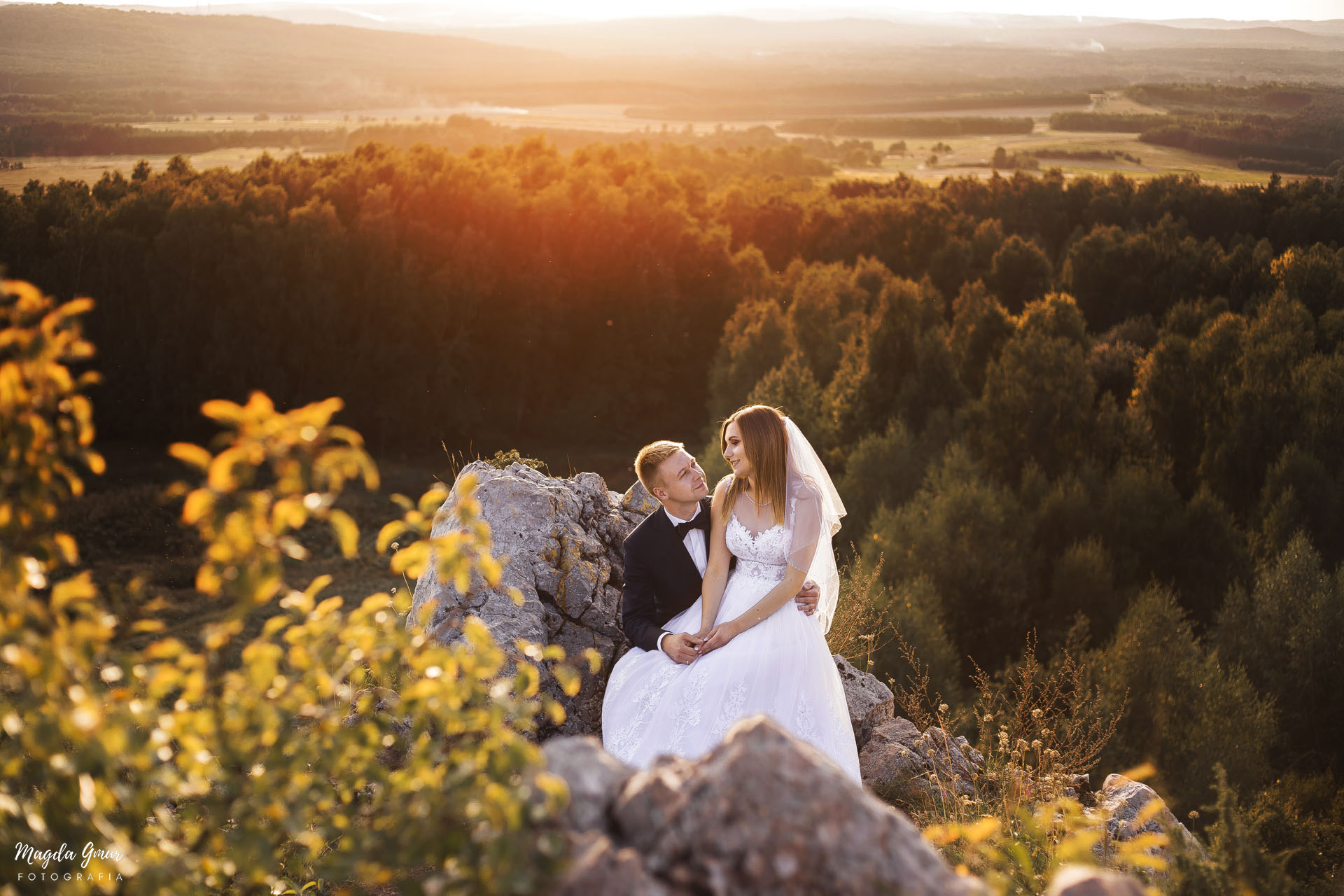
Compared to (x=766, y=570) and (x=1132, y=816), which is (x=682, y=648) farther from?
(x=1132, y=816)

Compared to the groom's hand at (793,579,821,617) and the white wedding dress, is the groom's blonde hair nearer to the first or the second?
the white wedding dress

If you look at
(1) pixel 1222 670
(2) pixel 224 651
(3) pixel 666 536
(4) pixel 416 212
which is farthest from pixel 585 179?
(2) pixel 224 651

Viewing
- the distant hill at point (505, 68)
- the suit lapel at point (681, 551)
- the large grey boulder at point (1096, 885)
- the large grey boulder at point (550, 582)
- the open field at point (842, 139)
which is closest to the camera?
the large grey boulder at point (1096, 885)

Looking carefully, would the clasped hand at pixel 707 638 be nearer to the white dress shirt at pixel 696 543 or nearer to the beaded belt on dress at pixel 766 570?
the beaded belt on dress at pixel 766 570

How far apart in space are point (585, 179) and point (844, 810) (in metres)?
36.6

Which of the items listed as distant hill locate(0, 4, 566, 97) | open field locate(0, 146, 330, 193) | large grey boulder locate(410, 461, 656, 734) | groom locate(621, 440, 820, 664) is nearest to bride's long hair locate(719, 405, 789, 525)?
groom locate(621, 440, 820, 664)

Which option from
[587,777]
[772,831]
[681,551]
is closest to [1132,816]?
[681,551]

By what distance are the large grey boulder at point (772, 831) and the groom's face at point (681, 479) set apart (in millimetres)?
3304

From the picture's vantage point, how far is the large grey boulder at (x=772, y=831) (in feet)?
6.69

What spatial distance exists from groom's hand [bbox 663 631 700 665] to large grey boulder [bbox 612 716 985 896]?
312 cm

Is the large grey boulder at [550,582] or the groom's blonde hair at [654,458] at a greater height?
the groom's blonde hair at [654,458]

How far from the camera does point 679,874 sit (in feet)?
6.78

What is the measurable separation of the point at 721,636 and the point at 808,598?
24.7 inches

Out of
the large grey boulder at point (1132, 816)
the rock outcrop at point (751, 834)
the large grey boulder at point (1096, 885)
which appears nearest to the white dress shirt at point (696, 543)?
the large grey boulder at point (1132, 816)
